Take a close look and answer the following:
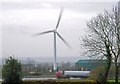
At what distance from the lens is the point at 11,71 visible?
22047mm

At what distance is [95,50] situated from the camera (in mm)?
23609

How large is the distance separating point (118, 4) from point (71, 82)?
7.88 metres

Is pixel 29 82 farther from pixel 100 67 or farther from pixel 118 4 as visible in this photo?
pixel 118 4

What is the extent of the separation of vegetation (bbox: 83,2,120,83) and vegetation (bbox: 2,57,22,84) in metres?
6.10

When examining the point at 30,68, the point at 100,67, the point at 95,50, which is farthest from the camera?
the point at 30,68

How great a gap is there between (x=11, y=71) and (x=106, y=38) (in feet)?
27.1

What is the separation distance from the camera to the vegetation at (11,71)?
22.0 metres

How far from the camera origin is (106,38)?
23719 millimetres

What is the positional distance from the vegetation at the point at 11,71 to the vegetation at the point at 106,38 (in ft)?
20.0

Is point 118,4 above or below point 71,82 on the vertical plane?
above

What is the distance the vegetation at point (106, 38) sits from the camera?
23.4m

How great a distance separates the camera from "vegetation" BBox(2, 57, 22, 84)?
21984 mm

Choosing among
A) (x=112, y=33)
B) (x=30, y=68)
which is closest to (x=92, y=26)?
(x=112, y=33)

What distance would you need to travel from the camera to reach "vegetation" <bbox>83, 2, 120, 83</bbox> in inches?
922
